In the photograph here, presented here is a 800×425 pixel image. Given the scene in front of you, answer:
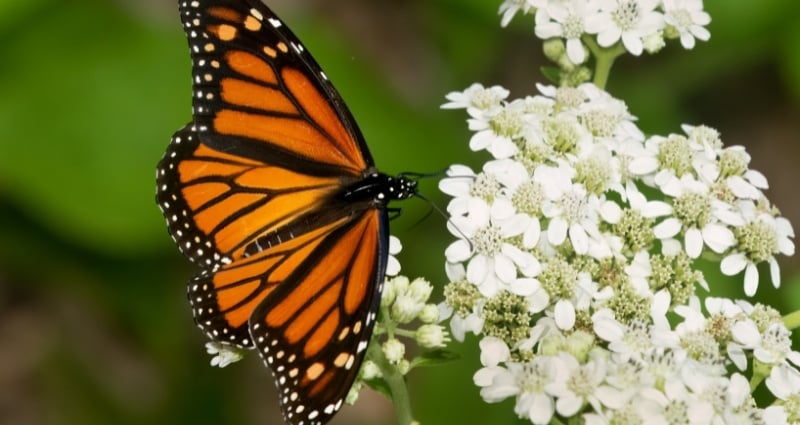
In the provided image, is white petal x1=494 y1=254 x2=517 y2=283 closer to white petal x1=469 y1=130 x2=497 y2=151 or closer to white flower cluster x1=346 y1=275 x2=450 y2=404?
white flower cluster x1=346 y1=275 x2=450 y2=404

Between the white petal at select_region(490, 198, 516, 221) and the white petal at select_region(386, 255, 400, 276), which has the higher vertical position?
the white petal at select_region(490, 198, 516, 221)

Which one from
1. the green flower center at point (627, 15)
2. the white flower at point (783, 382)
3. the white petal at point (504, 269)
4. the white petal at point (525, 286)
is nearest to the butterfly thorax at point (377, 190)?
the white petal at point (504, 269)

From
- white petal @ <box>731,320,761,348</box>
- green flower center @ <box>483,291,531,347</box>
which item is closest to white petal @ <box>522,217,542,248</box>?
green flower center @ <box>483,291,531,347</box>

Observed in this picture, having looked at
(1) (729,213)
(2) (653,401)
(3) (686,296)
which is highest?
(1) (729,213)

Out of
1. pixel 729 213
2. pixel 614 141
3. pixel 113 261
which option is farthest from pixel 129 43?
pixel 729 213

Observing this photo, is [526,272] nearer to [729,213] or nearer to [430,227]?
[729,213]

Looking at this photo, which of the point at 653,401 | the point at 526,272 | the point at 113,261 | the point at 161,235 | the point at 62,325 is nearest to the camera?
the point at 653,401
